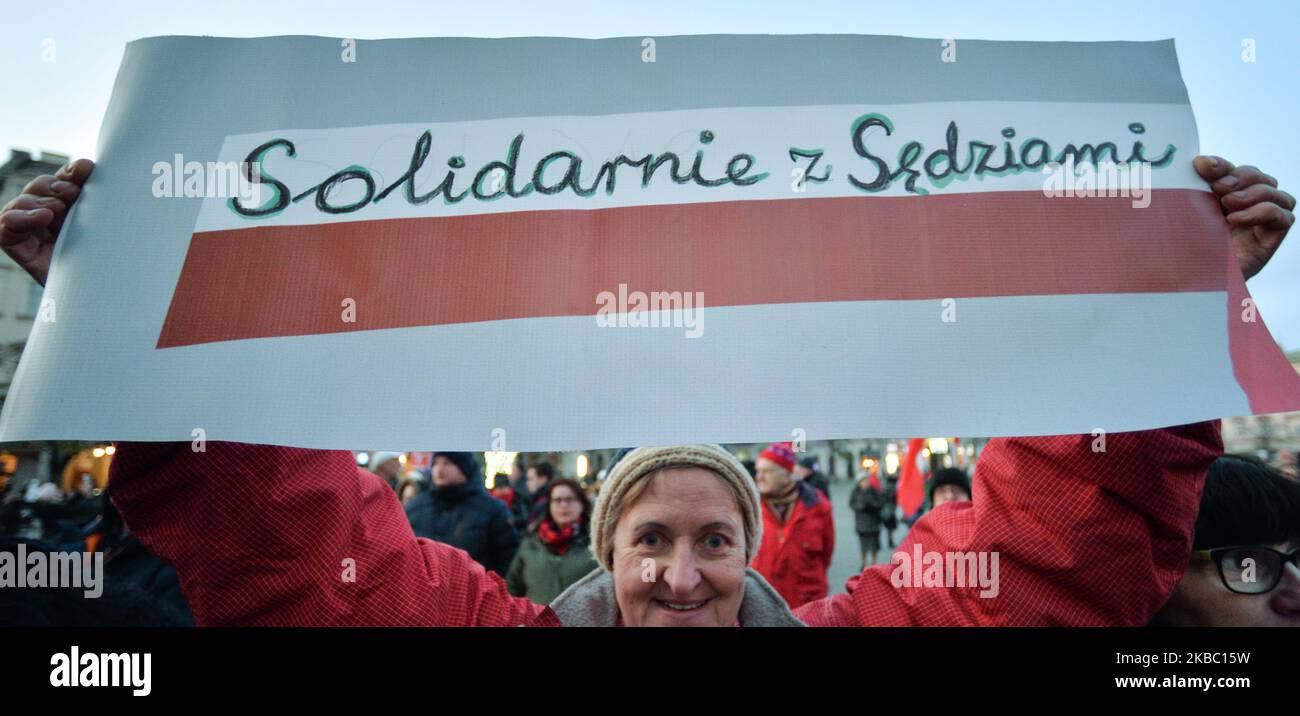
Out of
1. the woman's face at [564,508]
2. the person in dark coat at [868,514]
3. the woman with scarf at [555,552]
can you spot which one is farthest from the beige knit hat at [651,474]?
the person in dark coat at [868,514]

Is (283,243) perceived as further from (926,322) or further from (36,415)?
(926,322)

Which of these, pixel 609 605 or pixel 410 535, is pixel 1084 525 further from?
pixel 410 535

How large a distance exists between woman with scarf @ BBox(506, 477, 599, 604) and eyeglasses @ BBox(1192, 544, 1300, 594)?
284 cm

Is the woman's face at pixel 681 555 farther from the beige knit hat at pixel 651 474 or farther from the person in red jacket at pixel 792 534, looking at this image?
the person in red jacket at pixel 792 534

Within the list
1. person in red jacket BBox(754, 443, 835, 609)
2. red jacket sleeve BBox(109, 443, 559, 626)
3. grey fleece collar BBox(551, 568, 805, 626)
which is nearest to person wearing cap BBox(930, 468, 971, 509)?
person in red jacket BBox(754, 443, 835, 609)

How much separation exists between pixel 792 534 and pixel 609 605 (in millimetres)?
2742

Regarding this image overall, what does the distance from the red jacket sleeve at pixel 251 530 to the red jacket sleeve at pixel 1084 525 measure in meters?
1.26

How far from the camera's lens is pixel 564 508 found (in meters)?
4.05

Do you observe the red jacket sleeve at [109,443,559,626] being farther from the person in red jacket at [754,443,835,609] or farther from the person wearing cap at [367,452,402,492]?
the person wearing cap at [367,452,402,492]

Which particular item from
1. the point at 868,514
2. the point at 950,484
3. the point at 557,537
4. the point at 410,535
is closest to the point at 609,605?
the point at 410,535

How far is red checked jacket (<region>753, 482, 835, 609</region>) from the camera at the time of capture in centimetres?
409

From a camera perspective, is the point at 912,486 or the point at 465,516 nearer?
the point at 465,516

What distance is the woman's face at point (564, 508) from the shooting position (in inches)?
159
